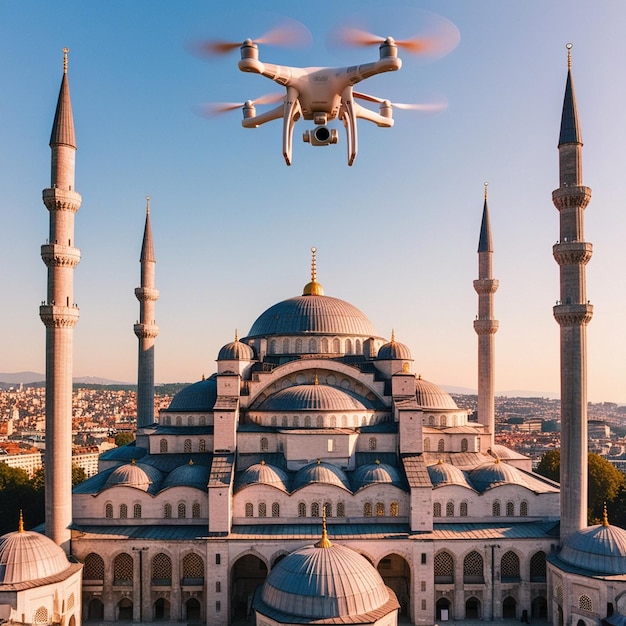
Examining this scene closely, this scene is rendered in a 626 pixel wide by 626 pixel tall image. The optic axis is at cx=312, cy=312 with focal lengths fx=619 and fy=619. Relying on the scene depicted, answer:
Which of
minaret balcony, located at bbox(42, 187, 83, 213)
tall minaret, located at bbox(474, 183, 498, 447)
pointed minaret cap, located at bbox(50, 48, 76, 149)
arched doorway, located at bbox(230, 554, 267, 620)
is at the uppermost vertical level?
pointed minaret cap, located at bbox(50, 48, 76, 149)

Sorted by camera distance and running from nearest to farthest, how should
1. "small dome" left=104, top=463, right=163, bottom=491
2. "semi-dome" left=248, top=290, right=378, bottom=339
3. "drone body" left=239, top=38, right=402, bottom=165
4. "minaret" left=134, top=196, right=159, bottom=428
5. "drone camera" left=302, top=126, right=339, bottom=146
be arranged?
"drone body" left=239, top=38, right=402, bottom=165 < "drone camera" left=302, top=126, right=339, bottom=146 < "small dome" left=104, top=463, right=163, bottom=491 < "semi-dome" left=248, top=290, right=378, bottom=339 < "minaret" left=134, top=196, right=159, bottom=428

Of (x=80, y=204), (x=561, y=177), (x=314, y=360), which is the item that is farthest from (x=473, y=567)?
(x=80, y=204)

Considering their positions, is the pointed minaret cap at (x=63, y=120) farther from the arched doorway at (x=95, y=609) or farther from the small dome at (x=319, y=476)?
the arched doorway at (x=95, y=609)

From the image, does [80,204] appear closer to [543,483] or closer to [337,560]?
[337,560]

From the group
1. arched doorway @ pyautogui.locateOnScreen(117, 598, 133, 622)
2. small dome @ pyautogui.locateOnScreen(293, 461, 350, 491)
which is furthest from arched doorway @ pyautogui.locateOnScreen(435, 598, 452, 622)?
arched doorway @ pyautogui.locateOnScreen(117, 598, 133, 622)

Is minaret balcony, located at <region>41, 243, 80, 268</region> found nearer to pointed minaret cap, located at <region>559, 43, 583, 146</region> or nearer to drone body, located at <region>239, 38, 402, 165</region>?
drone body, located at <region>239, 38, 402, 165</region>

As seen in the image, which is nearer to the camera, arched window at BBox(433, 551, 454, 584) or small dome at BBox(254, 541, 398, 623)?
small dome at BBox(254, 541, 398, 623)
